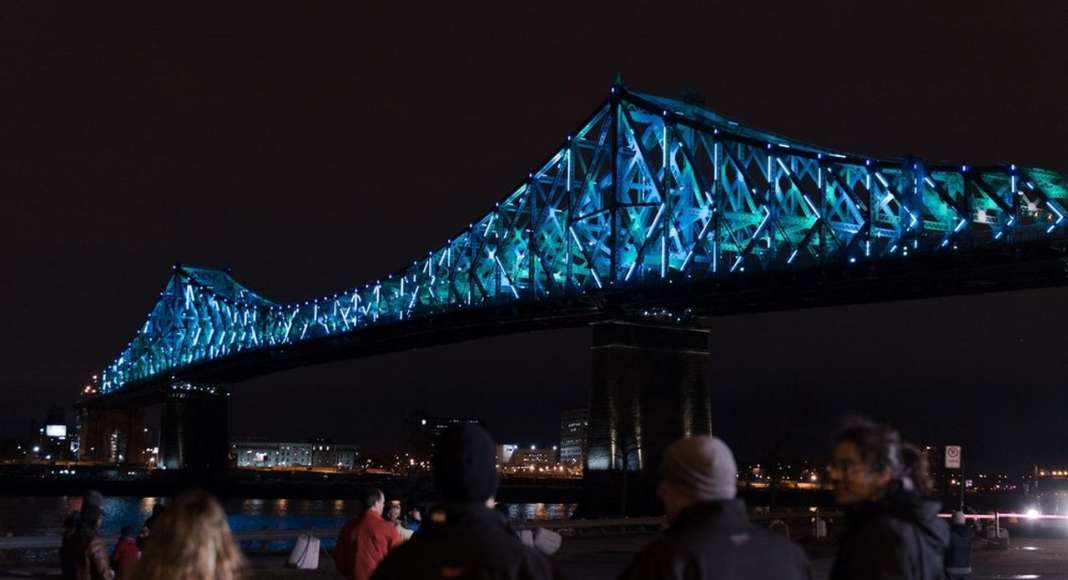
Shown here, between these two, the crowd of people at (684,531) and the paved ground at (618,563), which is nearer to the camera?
the crowd of people at (684,531)

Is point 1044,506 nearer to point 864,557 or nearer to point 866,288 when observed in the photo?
point 866,288

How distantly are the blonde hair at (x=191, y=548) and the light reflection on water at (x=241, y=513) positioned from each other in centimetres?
4149

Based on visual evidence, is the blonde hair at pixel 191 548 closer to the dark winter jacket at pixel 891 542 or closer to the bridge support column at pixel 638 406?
the dark winter jacket at pixel 891 542

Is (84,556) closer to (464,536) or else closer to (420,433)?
(464,536)

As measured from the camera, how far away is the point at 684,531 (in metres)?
3.93

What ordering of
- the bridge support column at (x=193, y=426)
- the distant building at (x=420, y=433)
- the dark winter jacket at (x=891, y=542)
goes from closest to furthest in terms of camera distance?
the dark winter jacket at (x=891, y=542) < the bridge support column at (x=193, y=426) < the distant building at (x=420, y=433)

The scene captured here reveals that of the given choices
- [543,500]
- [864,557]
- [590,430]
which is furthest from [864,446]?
[543,500]

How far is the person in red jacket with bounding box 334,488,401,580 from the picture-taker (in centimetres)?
875

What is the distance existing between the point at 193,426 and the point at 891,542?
101809 mm

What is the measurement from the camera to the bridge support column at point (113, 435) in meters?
142

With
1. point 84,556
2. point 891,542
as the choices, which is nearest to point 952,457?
point 84,556

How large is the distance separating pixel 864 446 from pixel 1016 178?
42.8m

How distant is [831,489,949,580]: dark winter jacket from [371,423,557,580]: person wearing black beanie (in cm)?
109

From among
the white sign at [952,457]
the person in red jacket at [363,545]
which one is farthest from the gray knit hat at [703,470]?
the white sign at [952,457]
